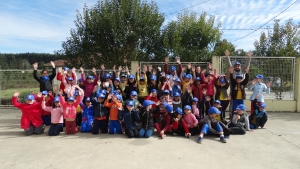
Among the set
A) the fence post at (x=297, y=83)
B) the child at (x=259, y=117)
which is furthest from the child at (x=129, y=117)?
the fence post at (x=297, y=83)

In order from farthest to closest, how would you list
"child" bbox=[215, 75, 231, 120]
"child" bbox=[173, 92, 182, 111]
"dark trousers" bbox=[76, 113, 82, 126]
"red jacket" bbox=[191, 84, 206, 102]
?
"red jacket" bbox=[191, 84, 206, 102] → "child" bbox=[215, 75, 231, 120] → "dark trousers" bbox=[76, 113, 82, 126] → "child" bbox=[173, 92, 182, 111]

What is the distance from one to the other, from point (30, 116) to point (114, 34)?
5.55 m

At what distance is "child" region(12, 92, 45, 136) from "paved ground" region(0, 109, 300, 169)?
0.28m

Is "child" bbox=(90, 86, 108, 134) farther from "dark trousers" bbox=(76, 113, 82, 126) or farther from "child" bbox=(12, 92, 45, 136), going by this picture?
"child" bbox=(12, 92, 45, 136)

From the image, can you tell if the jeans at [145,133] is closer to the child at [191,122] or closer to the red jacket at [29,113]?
the child at [191,122]

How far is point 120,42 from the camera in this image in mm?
10750

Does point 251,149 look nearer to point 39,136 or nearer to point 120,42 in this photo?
point 39,136

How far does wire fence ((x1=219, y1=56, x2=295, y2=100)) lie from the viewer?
8.77 meters

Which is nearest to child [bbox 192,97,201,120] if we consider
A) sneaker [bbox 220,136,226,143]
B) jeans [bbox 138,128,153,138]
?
sneaker [bbox 220,136,226,143]

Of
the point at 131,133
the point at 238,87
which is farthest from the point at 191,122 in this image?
the point at 238,87

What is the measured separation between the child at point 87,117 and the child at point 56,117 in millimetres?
568

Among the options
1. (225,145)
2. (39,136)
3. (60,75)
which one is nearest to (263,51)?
(225,145)

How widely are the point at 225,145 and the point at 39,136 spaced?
454 cm

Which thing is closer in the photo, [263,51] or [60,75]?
[60,75]
